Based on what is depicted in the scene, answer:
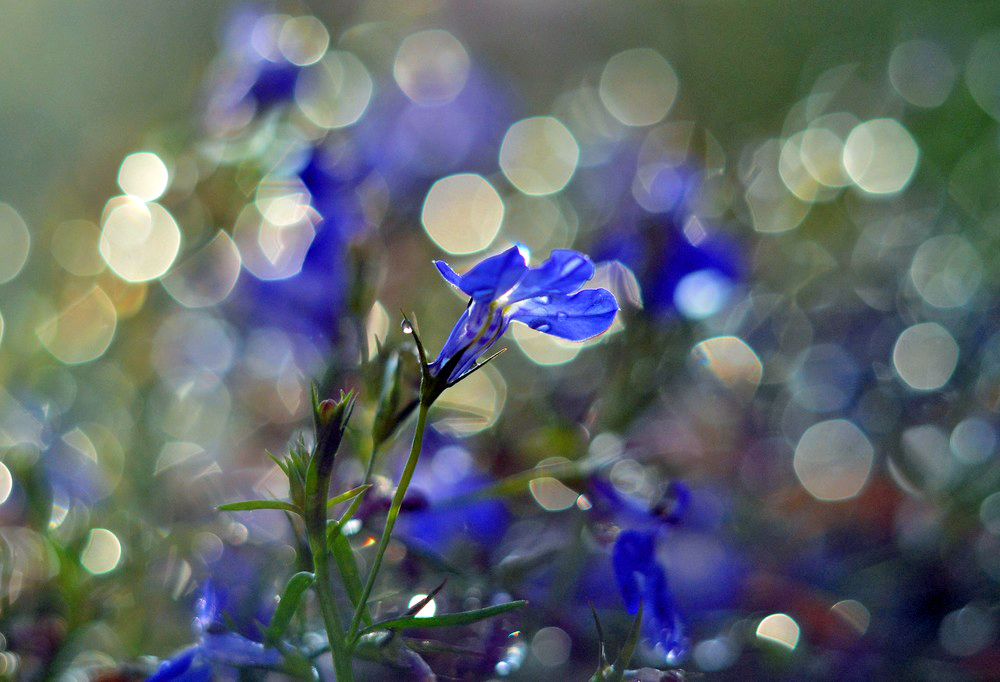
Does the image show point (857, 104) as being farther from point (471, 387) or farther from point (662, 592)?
point (662, 592)

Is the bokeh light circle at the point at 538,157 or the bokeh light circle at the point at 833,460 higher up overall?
the bokeh light circle at the point at 538,157

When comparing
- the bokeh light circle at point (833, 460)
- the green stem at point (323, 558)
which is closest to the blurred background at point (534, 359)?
the bokeh light circle at point (833, 460)

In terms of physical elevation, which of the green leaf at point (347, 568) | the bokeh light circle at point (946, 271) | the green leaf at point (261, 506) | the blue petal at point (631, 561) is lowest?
the green leaf at point (347, 568)

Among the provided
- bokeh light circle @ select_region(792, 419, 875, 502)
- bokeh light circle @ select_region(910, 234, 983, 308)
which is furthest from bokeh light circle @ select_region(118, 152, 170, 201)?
bokeh light circle @ select_region(910, 234, 983, 308)

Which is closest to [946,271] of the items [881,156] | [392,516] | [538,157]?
[881,156]

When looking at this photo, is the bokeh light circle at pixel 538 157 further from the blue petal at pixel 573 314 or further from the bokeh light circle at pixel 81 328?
the blue petal at pixel 573 314

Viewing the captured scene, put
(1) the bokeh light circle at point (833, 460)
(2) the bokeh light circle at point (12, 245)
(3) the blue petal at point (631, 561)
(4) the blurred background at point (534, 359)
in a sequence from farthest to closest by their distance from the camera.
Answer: (2) the bokeh light circle at point (12, 245)
(1) the bokeh light circle at point (833, 460)
(4) the blurred background at point (534, 359)
(3) the blue petal at point (631, 561)

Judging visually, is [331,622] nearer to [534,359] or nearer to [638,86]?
[534,359]
